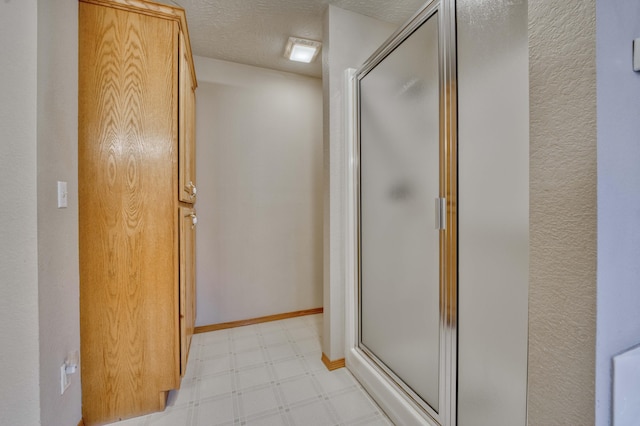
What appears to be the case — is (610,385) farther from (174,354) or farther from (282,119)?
(282,119)

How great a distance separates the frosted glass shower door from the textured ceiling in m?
0.60

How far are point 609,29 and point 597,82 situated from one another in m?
0.12

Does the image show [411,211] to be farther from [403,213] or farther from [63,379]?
[63,379]

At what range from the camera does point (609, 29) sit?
54cm

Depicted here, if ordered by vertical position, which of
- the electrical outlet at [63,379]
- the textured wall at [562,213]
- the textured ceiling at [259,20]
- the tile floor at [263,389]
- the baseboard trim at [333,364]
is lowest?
the tile floor at [263,389]

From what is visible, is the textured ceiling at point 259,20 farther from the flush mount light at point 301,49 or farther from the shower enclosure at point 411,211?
the shower enclosure at point 411,211

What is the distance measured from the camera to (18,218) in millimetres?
881

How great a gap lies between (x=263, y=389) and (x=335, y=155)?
61.2 inches

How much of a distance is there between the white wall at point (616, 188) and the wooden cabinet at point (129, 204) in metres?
1.58

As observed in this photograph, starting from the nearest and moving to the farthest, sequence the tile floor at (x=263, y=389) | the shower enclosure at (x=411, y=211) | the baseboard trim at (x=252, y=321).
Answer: the shower enclosure at (x=411, y=211)
the tile floor at (x=263, y=389)
the baseboard trim at (x=252, y=321)

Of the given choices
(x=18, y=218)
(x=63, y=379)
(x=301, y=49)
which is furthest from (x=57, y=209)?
(x=301, y=49)

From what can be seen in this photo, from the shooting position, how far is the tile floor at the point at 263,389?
1.39m

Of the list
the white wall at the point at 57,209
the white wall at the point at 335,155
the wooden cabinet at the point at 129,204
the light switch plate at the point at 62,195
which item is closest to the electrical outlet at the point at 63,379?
the white wall at the point at 57,209

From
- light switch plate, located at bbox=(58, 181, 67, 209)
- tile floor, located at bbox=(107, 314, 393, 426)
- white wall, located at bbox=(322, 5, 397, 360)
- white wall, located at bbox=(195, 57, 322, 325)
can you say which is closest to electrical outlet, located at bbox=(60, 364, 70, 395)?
tile floor, located at bbox=(107, 314, 393, 426)
